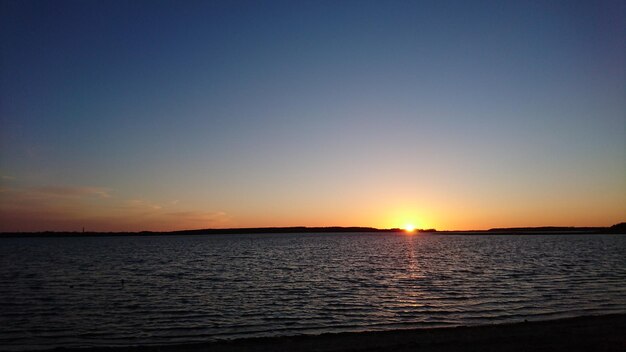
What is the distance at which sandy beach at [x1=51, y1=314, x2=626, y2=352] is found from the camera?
58.1 ft

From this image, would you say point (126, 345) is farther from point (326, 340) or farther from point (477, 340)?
point (477, 340)

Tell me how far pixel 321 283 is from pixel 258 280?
6.66m

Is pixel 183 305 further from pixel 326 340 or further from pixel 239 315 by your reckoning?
pixel 326 340

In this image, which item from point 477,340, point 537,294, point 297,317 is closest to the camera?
point 477,340

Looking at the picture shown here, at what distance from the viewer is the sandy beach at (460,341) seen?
697 inches

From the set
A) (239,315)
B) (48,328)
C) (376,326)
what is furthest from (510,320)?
(48,328)

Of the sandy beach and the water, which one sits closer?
the sandy beach

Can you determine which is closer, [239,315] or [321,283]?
[239,315]

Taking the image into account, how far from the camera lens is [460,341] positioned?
18812 mm

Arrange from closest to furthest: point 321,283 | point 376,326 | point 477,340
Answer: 1. point 477,340
2. point 376,326
3. point 321,283

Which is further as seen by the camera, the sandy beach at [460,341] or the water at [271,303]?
the water at [271,303]

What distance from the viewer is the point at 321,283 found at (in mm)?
43375

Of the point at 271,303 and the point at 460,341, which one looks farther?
the point at 271,303

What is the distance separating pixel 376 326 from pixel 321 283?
19078 millimetres
